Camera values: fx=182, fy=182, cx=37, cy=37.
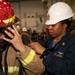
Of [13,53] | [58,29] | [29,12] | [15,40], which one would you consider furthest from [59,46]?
[29,12]

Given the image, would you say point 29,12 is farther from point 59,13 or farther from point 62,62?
point 62,62

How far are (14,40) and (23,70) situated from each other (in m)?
0.34

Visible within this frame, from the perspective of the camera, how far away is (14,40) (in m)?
1.44

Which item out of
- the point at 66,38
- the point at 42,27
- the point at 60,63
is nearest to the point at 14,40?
the point at 60,63

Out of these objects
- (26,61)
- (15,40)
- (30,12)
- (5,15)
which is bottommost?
(30,12)

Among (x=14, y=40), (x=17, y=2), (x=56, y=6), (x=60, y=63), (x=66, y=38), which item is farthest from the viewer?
(x=17, y=2)

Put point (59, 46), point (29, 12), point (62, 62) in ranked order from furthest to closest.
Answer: point (29, 12) < point (59, 46) < point (62, 62)

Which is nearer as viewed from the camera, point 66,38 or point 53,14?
point 66,38

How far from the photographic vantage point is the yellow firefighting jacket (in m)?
1.47

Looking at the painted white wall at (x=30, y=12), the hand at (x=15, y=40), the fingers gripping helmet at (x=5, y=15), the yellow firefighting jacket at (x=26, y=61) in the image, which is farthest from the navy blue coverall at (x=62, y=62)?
the painted white wall at (x=30, y=12)

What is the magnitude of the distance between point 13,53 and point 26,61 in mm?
199

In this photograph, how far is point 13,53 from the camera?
1630mm

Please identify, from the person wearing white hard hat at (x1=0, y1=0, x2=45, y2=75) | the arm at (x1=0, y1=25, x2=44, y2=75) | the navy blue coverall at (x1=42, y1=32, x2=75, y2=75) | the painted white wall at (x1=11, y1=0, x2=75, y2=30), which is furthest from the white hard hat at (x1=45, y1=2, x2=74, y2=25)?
the painted white wall at (x1=11, y1=0, x2=75, y2=30)

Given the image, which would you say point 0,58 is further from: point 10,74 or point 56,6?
point 56,6
